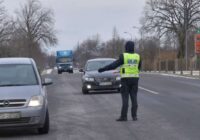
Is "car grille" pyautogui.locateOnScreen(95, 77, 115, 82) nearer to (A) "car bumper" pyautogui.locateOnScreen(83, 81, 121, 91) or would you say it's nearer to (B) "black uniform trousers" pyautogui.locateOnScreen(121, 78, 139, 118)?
(A) "car bumper" pyautogui.locateOnScreen(83, 81, 121, 91)

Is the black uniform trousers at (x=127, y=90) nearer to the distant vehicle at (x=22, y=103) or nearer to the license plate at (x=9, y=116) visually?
the distant vehicle at (x=22, y=103)

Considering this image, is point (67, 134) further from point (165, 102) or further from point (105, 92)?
point (105, 92)

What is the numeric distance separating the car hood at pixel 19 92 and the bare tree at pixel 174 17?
75.5 metres

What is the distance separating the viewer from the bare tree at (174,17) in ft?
286

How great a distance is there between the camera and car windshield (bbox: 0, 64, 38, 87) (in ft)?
42.9

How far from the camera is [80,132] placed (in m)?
13.0

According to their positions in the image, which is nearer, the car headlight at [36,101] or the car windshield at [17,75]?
the car headlight at [36,101]

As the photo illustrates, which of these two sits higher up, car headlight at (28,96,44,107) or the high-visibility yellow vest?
the high-visibility yellow vest

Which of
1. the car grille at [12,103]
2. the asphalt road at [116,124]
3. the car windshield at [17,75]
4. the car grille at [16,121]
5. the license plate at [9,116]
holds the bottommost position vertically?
the asphalt road at [116,124]

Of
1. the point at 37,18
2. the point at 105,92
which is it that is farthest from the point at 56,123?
the point at 37,18

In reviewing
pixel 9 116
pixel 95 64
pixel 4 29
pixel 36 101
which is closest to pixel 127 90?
pixel 36 101

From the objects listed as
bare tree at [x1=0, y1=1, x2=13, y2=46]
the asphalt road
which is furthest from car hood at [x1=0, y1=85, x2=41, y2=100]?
bare tree at [x1=0, y1=1, x2=13, y2=46]

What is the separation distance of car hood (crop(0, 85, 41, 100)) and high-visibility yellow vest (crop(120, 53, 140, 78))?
290cm

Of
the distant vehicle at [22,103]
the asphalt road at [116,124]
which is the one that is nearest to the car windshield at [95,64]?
the asphalt road at [116,124]
